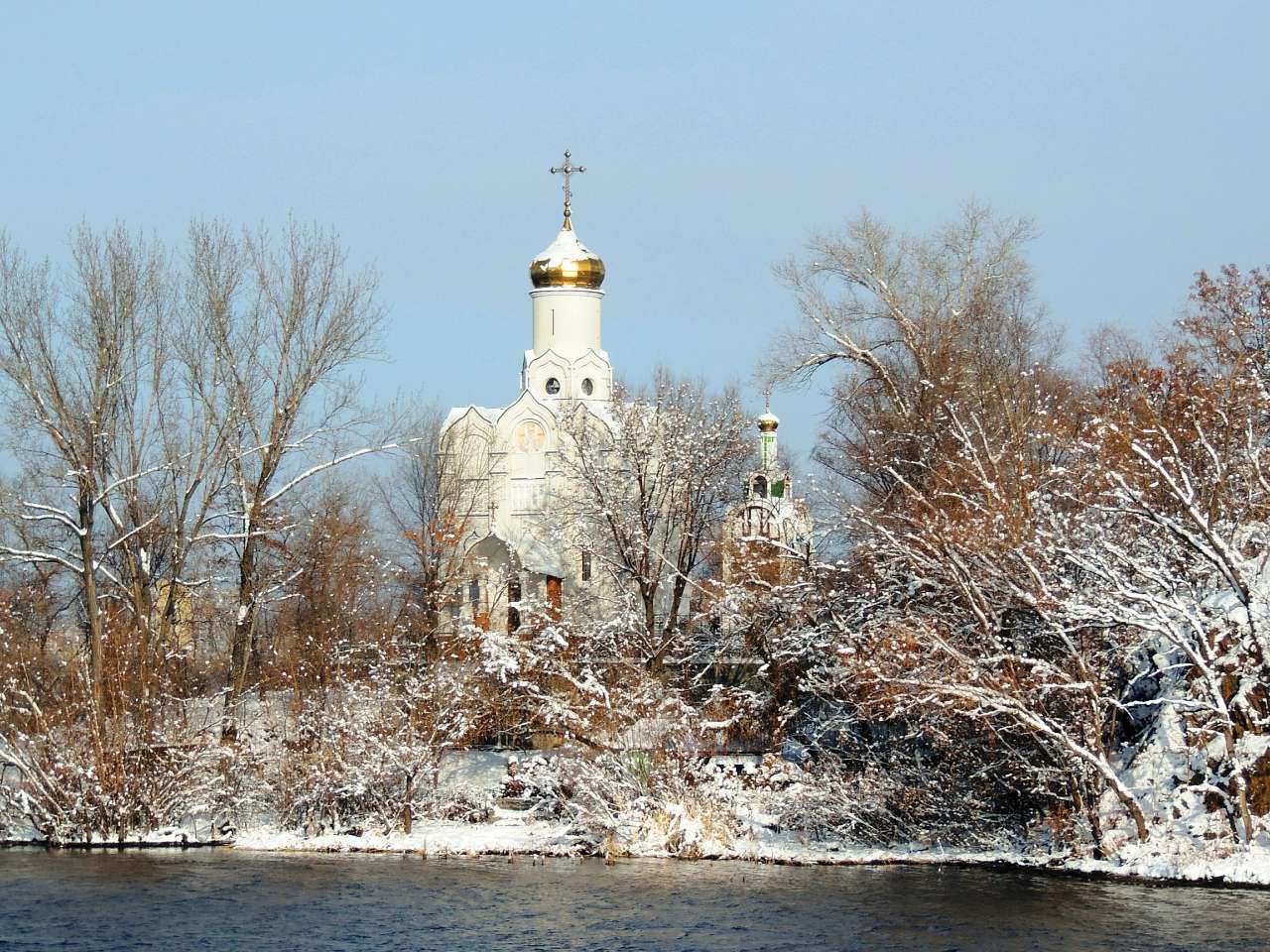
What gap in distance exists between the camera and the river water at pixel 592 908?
583 inches

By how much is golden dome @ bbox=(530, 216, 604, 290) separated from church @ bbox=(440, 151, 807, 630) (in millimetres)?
25

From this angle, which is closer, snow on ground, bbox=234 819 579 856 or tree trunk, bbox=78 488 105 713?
snow on ground, bbox=234 819 579 856

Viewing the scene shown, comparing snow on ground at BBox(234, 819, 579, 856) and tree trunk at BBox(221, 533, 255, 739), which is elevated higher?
tree trunk at BBox(221, 533, 255, 739)

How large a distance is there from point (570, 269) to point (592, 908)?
28103 millimetres

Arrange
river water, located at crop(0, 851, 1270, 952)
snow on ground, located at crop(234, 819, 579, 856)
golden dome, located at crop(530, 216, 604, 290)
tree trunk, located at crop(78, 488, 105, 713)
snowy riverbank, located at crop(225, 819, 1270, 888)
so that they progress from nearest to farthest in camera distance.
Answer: river water, located at crop(0, 851, 1270, 952)
snowy riverbank, located at crop(225, 819, 1270, 888)
snow on ground, located at crop(234, 819, 579, 856)
tree trunk, located at crop(78, 488, 105, 713)
golden dome, located at crop(530, 216, 604, 290)

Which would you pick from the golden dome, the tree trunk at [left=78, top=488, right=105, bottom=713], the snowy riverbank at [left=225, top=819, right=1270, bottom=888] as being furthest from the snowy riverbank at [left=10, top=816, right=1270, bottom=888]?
→ the golden dome

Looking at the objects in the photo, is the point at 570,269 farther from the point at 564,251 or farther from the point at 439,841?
the point at 439,841

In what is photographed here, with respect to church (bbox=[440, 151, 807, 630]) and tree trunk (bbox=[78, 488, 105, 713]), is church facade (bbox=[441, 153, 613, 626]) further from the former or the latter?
tree trunk (bbox=[78, 488, 105, 713])

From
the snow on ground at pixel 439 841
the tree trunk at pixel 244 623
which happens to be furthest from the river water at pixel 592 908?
the tree trunk at pixel 244 623

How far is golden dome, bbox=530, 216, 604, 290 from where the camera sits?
4294cm

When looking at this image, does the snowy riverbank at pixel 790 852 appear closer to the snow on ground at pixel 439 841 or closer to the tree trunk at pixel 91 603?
the snow on ground at pixel 439 841

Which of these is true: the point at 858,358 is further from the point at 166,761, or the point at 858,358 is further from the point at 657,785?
the point at 166,761

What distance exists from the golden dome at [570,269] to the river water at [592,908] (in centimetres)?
2490

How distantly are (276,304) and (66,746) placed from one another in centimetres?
Answer: 783
